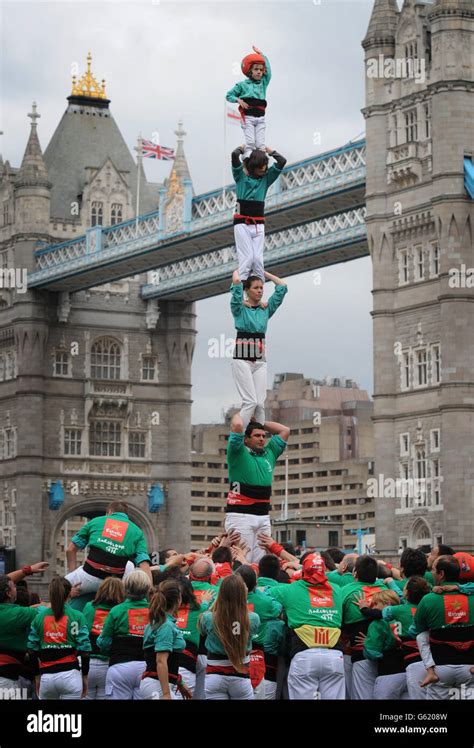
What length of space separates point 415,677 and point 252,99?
8769mm

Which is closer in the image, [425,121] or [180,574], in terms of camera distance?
[180,574]

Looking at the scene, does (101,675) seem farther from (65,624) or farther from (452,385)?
(452,385)

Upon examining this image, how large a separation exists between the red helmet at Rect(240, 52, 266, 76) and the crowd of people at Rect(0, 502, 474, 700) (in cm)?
730

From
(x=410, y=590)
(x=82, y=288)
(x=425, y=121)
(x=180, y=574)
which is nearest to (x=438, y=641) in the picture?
(x=410, y=590)

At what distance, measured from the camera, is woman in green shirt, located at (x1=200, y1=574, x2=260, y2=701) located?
1505 centimetres

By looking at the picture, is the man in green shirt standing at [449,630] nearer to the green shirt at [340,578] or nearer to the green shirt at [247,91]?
the green shirt at [340,578]

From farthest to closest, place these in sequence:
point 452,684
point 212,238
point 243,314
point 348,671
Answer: point 212,238 → point 243,314 → point 348,671 → point 452,684

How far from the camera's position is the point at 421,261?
168 ft

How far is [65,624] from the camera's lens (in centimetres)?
1662

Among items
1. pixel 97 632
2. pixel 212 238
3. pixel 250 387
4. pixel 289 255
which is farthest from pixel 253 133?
pixel 212 238

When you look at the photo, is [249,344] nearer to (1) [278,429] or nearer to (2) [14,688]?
(1) [278,429]

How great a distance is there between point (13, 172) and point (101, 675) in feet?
204

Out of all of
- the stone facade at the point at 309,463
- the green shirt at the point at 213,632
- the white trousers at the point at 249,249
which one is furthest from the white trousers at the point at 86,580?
the stone facade at the point at 309,463

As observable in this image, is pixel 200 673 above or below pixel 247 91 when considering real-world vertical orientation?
below
